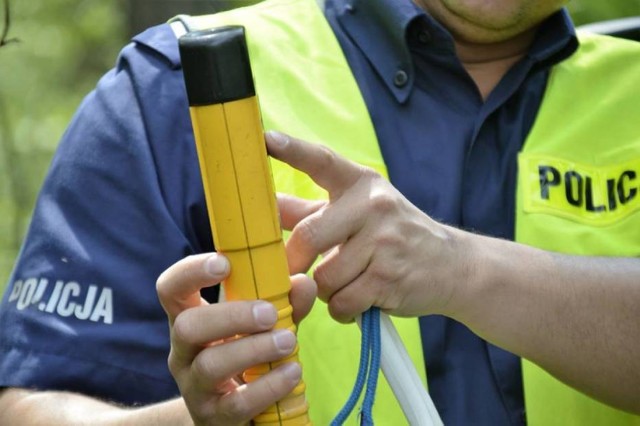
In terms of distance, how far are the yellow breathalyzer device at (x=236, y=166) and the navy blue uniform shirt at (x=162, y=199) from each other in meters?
0.51

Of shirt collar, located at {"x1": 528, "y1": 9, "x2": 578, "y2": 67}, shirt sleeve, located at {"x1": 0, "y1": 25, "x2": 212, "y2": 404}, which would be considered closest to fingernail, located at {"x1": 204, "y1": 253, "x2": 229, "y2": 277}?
shirt sleeve, located at {"x1": 0, "y1": 25, "x2": 212, "y2": 404}

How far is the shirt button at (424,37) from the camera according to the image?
2.40 m

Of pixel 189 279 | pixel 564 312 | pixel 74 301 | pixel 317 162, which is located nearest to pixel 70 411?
pixel 74 301

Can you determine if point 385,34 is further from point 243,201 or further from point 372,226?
point 243,201

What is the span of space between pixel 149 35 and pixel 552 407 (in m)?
0.88

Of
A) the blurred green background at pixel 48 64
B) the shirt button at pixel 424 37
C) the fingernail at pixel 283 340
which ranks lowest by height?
the blurred green background at pixel 48 64

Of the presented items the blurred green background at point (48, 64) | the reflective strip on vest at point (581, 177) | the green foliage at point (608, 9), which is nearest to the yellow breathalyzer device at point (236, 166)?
the reflective strip on vest at point (581, 177)

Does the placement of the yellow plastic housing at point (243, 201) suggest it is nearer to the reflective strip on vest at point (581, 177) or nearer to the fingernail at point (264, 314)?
the fingernail at point (264, 314)

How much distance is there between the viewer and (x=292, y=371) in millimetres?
1640

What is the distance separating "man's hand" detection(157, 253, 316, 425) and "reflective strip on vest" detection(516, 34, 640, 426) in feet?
2.23

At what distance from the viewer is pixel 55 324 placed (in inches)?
83.4

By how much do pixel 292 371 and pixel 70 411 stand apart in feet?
1.68

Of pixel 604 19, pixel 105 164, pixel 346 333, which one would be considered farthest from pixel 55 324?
pixel 604 19

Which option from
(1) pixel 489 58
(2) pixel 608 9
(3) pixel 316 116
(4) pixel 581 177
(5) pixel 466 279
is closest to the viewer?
(5) pixel 466 279
